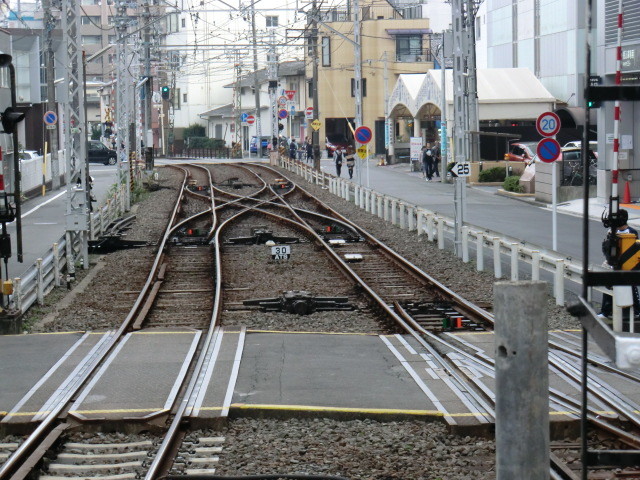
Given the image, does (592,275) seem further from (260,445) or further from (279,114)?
(279,114)

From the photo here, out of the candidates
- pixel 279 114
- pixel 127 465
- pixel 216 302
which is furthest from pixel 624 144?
pixel 279 114

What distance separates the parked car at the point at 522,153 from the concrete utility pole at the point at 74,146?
26278 mm

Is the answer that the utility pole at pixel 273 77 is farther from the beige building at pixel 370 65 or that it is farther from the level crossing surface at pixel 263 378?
the level crossing surface at pixel 263 378

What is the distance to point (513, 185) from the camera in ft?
123

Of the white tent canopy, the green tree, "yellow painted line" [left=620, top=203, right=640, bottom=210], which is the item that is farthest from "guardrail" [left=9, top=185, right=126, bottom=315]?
the green tree

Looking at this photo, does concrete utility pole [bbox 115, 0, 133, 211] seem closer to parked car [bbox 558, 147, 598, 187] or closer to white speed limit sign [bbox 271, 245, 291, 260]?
white speed limit sign [bbox 271, 245, 291, 260]

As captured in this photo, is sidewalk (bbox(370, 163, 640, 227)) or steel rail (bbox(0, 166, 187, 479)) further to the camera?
sidewalk (bbox(370, 163, 640, 227))

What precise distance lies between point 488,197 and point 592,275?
33.7m

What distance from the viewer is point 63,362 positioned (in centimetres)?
1105

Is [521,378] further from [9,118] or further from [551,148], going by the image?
[551,148]

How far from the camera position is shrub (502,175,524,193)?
37.1m

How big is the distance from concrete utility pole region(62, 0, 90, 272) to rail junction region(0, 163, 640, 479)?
1193 millimetres

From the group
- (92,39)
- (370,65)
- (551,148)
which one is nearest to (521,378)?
(551,148)

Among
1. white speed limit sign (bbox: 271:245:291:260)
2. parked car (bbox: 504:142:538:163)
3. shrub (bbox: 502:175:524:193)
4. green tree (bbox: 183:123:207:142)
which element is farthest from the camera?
green tree (bbox: 183:123:207:142)
